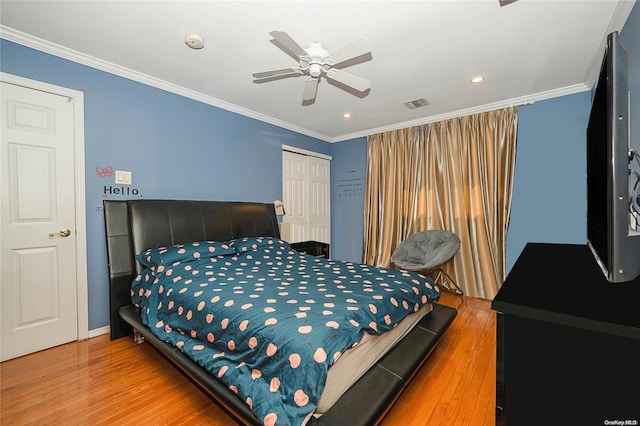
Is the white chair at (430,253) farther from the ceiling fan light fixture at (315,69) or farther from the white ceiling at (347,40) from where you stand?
the ceiling fan light fixture at (315,69)

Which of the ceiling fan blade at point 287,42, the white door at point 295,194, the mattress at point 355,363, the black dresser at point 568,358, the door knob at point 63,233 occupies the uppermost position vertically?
the ceiling fan blade at point 287,42

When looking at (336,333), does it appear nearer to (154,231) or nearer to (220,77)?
(154,231)

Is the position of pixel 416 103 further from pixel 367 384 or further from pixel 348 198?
pixel 367 384

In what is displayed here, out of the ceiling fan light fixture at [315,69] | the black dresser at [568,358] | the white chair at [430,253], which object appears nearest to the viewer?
the black dresser at [568,358]

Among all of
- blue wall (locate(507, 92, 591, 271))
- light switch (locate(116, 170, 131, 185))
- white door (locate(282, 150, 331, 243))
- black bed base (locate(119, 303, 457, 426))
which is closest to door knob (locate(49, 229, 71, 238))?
light switch (locate(116, 170, 131, 185))

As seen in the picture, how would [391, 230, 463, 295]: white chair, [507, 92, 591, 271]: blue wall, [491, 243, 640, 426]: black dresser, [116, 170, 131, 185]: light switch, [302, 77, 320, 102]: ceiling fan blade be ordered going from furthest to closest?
[391, 230, 463, 295]: white chair < [507, 92, 591, 271]: blue wall < [116, 170, 131, 185]: light switch < [302, 77, 320, 102]: ceiling fan blade < [491, 243, 640, 426]: black dresser

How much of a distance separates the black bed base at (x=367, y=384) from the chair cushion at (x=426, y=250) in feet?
4.52

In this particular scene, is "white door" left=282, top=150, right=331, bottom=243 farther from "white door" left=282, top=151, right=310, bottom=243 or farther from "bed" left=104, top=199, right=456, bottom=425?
"bed" left=104, top=199, right=456, bottom=425

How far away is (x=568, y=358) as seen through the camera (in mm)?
623

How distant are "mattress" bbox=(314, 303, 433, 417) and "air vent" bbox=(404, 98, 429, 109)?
2693mm

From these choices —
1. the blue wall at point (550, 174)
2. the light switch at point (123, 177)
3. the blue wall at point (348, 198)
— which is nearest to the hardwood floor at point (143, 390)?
the light switch at point (123, 177)

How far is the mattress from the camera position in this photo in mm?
1268

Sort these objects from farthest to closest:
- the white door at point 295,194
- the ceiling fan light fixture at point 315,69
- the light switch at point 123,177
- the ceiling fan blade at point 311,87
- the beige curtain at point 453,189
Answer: the white door at point 295,194 < the beige curtain at point 453,189 < the light switch at point 123,177 < the ceiling fan blade at point 311,87 < the ceiling fan light fixture at point 315,69

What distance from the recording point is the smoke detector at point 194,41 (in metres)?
2.12
